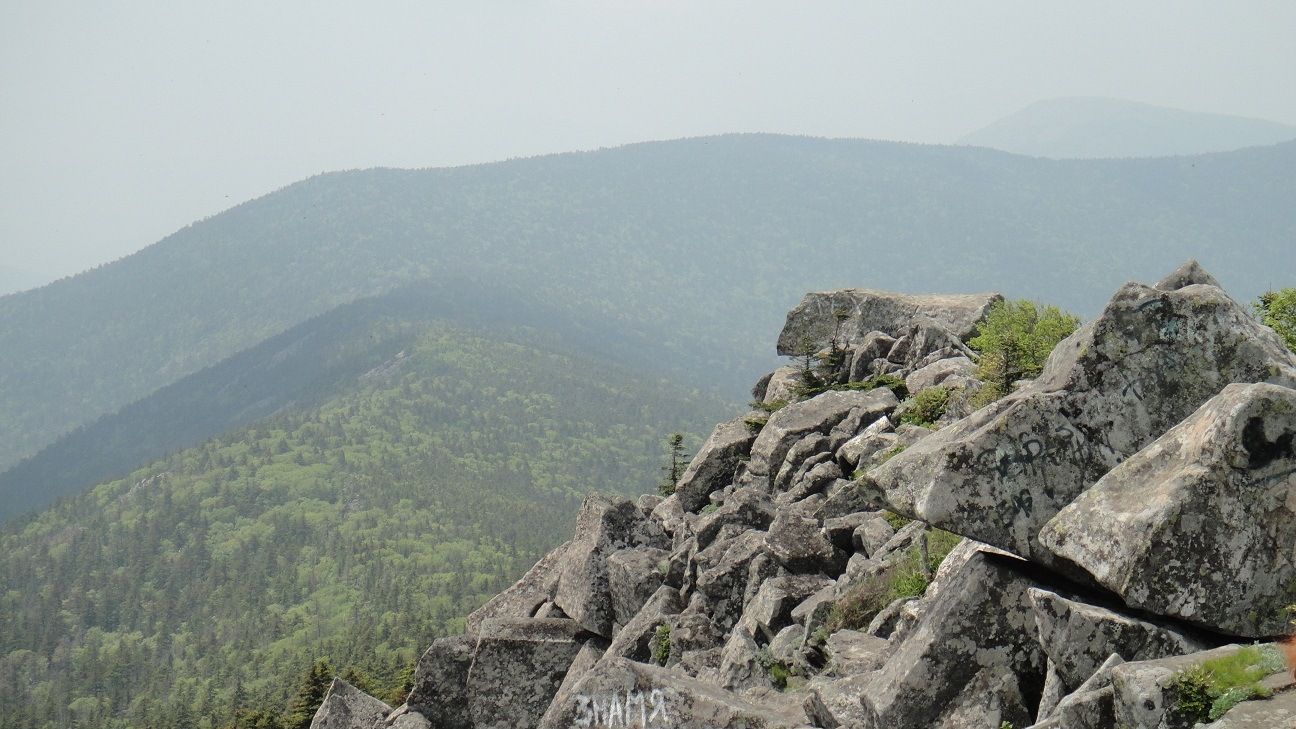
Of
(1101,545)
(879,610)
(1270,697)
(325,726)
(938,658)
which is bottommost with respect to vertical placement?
(325,726)

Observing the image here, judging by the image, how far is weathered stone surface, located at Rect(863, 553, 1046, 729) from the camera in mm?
9719

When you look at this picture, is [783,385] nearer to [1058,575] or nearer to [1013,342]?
[1013,342]

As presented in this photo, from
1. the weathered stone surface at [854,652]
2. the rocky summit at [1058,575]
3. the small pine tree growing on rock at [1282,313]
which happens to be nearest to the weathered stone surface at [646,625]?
the rocky summit at [1058,575]

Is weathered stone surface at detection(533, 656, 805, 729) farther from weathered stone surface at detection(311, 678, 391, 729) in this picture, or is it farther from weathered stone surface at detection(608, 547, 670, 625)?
weathered stone surface at detection(311, 678, 391, 729)

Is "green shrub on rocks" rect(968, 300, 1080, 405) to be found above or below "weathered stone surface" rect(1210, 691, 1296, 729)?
below

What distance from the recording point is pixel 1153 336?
10.2m

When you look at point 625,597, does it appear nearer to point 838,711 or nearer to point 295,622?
point 838,711

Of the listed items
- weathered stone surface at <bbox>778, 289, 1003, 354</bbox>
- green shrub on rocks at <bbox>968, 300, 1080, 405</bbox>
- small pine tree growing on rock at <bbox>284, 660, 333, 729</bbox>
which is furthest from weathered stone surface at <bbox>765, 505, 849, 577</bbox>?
small pine tree growing on rock at <bbox>284, 660, 333, 729</bbox>

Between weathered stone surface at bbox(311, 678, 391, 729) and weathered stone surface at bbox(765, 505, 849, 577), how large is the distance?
9813 millimetres

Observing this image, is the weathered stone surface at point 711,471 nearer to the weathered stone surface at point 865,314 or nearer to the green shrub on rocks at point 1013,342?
the green shrub on rocks at point 1013,342

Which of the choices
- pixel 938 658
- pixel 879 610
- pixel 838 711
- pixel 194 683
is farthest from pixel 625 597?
pixel 194 683

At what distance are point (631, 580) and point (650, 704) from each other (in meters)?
7.66

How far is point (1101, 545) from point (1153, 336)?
3097 mm

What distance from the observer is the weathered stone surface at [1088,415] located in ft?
31.8
